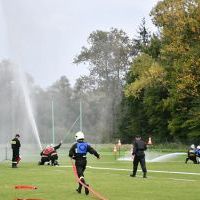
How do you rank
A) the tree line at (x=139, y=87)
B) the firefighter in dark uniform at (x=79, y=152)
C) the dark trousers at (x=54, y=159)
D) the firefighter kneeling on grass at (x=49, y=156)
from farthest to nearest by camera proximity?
the tree line at (x=139, y=87) < the firefighter kneeling on grass at (x=49, y=156) < the dark trousers at (x=54, y=159) < the firefighter in dark uniform at (x=79, y=152)

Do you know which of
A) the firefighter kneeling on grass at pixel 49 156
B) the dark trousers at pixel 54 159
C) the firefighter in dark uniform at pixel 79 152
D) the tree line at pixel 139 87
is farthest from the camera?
the tree line at pixel 139 87

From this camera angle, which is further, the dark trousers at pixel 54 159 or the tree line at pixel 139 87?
the tree line at pixel 139 87

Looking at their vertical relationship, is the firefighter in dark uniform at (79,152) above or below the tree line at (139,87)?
below

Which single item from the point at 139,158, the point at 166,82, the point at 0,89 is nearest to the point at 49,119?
the point at 0,89

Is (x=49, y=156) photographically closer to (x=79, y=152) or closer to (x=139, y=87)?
(x=79, y=152)

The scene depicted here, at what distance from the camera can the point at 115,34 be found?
10494cm

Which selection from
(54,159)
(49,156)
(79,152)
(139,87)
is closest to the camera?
(79,152)

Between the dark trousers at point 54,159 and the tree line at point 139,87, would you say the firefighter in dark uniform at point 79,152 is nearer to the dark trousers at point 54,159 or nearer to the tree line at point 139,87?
the dark trousers at point 54,159

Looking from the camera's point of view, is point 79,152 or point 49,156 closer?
point 79,152

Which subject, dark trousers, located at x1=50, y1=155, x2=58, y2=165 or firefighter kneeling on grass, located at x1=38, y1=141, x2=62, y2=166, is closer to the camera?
dark trousers, located at x1=50, y1=155, x2=58, y2=165

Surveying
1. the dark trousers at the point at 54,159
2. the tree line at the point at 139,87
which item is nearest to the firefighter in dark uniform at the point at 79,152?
the dark trousers at the point at 54,159

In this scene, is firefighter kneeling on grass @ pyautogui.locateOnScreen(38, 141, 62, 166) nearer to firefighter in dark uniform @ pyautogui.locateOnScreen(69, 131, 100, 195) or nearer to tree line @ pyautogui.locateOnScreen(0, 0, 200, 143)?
firefighter in dark uniform @ pyautogui.locateOnScreen(69, 131, 100, 195)

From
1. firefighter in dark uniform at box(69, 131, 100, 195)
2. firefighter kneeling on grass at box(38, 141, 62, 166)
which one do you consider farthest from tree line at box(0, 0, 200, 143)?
firefighter in dark uniform at box(69, 131, 100, 195)

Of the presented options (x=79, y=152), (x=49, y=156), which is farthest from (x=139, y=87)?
(x=79, y=152)
